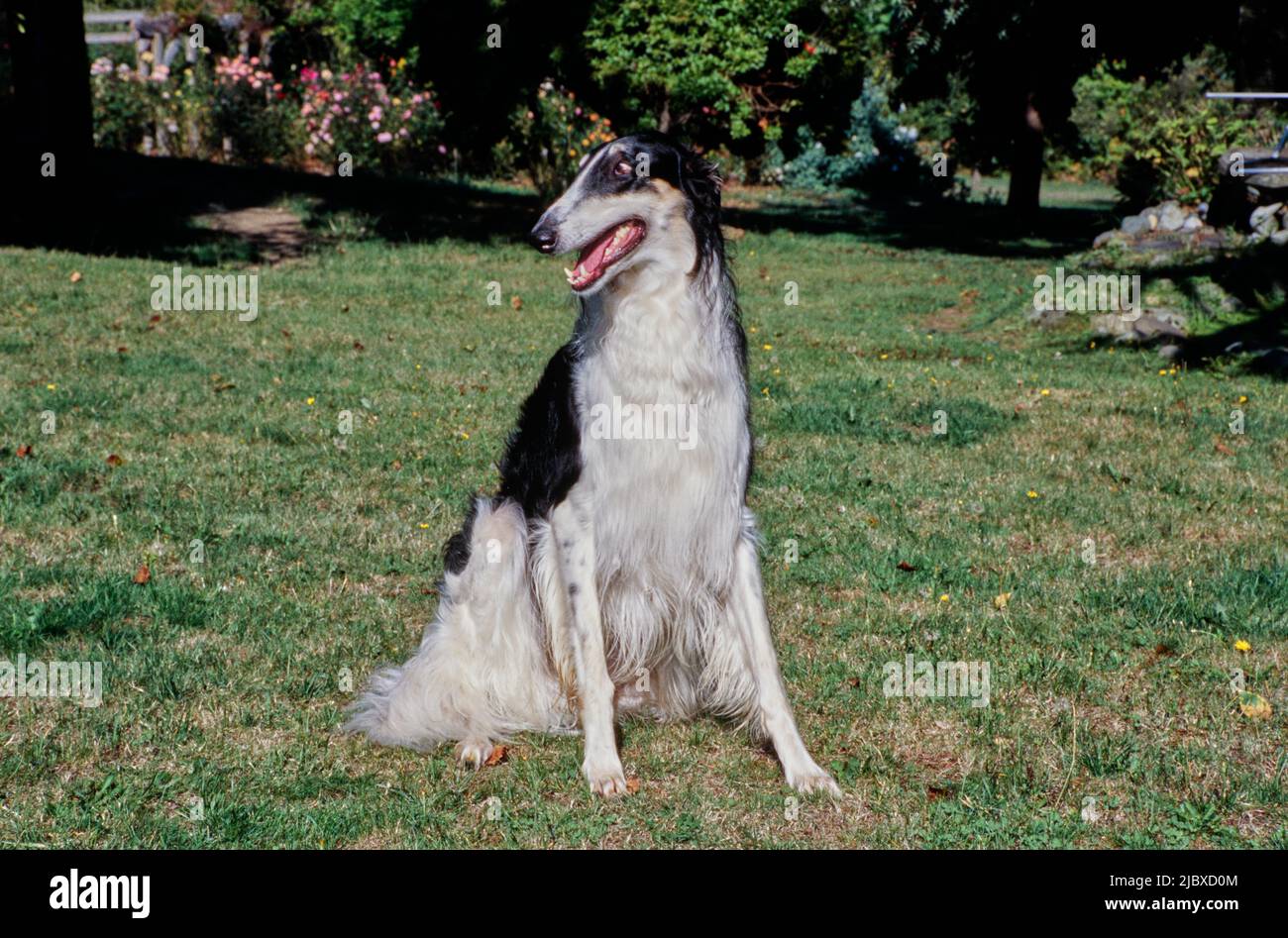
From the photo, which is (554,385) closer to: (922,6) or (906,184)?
(922,6)

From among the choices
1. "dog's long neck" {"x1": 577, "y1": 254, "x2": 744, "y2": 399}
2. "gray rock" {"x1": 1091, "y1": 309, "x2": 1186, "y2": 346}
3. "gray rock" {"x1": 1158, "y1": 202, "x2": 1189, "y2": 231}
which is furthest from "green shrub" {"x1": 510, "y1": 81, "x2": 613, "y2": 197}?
"dog's long neck" {"x1": 577, "y1": 254, "x2": 744, "y2": 399}

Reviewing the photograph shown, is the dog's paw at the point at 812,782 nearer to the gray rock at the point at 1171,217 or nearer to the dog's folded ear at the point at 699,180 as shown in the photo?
the dog's folded ear at the point at 699,180

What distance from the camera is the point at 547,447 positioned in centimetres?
396

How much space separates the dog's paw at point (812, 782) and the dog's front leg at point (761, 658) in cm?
3

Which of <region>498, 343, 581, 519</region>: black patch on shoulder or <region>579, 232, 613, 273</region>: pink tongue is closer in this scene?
<region>579, 232, 613, 273</region>: pink tongue

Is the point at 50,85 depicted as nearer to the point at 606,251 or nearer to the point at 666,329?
the point at 606,251

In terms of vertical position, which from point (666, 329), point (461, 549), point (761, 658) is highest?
point (666, 329)

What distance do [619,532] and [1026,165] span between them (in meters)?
20.3

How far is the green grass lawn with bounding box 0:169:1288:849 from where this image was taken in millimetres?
3635

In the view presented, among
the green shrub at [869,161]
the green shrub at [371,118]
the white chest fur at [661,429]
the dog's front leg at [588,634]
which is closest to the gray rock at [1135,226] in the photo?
the green shrub at [371,118]

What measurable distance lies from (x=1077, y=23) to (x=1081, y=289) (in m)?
8.10

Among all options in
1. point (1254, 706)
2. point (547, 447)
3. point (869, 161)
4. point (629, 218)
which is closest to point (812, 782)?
point (547, 447)

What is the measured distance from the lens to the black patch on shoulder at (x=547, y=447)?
151 inches

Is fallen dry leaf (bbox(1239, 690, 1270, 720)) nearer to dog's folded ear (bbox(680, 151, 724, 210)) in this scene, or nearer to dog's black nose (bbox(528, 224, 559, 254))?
dog's folded ear (bbox(680, 151, 724, 210))
